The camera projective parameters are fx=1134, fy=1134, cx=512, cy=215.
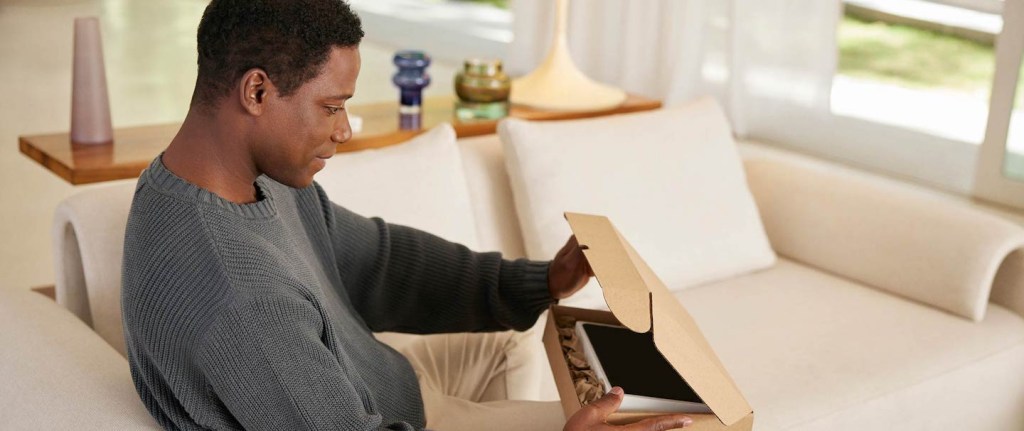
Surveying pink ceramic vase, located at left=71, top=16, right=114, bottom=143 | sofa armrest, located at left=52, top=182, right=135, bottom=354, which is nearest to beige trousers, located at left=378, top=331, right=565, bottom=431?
sofa armrest, located at left=52, top=182, right=135, bottom=354

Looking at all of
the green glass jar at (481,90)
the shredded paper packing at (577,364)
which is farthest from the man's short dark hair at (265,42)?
the green glass jar at (481,90)

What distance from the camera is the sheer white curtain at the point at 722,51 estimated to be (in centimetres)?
353

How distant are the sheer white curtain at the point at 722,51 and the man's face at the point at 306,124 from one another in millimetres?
2553

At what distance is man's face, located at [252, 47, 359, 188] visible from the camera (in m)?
1.18

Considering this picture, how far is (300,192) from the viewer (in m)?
1.53

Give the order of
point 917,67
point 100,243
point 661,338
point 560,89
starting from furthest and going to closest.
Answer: point 917,67, point 560,89, point 100,243, point 661,338

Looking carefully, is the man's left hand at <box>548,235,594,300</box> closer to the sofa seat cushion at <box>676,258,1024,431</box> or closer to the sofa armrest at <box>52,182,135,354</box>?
the sofa seat cushion at <box>676,258,1024,431</box>

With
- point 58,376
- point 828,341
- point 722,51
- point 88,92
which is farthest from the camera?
point 722,51

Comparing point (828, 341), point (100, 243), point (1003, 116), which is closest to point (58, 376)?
point (100, 243)

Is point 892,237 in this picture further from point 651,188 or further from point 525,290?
point 525,290

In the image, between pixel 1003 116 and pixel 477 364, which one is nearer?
pixel 477 364

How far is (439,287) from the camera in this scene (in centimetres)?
173

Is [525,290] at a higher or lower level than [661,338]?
lower

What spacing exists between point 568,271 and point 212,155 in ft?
2.06
